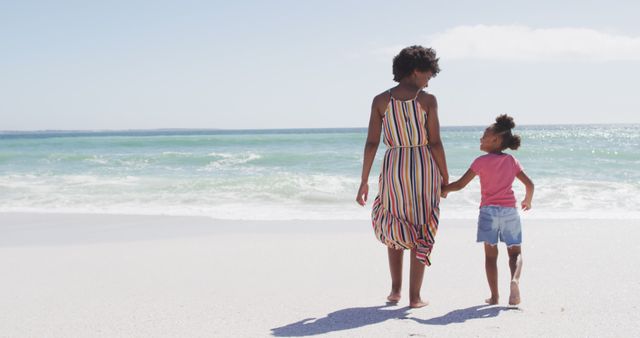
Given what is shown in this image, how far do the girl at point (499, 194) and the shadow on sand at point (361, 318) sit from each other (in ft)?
0.75

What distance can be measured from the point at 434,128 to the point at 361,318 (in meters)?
1.11

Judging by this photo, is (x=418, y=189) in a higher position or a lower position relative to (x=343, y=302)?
higher

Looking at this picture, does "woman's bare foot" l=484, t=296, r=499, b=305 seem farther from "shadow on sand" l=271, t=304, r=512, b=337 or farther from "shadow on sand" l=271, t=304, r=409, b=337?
"shadow on sand" l=271, t=304, r=409, b=337

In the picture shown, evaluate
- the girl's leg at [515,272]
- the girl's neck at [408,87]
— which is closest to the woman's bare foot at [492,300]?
the girl's leg at [515,272]

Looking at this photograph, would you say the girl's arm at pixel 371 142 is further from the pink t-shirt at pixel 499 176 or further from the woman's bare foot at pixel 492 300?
the woman's bare foot at pixel 492 300

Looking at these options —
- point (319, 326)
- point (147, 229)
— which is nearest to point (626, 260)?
point (319, 326)

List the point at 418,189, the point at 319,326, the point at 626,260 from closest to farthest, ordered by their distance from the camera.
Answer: the point at 319,326, the point at 418,189, the point at 626,260

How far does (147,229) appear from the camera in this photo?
21.6ft

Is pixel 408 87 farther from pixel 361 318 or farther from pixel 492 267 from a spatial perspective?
pixel 361 318

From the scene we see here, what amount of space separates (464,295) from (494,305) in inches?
10.8

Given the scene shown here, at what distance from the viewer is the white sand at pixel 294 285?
3064mm

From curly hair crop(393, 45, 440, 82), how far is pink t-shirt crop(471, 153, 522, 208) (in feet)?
1.97

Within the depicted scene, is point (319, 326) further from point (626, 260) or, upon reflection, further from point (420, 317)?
point (626, 260)

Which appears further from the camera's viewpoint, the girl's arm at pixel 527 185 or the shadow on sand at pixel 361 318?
the girl's arm at pixel 527 185
